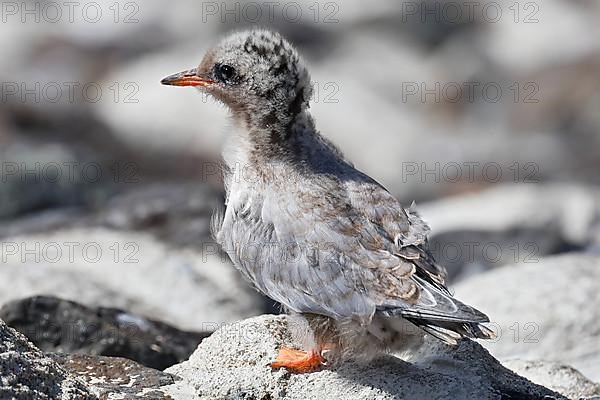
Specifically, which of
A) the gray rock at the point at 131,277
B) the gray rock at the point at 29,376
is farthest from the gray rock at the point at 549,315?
the gray rock at the point at 29,376

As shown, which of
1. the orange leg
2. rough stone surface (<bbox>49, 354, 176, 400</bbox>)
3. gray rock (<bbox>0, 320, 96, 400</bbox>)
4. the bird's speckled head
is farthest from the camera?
the bird's speckled head

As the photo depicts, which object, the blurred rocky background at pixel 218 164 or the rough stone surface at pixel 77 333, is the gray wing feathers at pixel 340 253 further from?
the rough stone surface at pixel 77 333

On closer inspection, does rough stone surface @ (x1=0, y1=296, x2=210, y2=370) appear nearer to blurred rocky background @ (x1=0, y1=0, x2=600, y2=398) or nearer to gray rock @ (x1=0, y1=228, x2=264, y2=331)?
blurred rocky background @ (x1=0, y1=0, x2=600, y2=398)

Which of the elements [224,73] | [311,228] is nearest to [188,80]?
[224,73]

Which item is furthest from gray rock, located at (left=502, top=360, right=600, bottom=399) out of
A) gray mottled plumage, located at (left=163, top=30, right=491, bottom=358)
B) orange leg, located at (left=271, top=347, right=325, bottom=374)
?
orange leg, located at (left=271, top=347, right=325, bottom=374)

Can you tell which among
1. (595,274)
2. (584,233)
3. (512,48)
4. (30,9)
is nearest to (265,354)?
(595,274)

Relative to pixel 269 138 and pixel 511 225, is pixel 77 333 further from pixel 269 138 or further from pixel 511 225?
pixel 511 225
